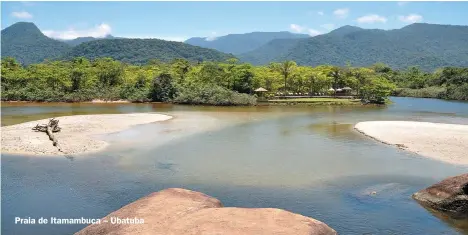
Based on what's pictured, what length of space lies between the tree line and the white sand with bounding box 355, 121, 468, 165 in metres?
32.3

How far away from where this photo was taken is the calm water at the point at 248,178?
15.0 meters

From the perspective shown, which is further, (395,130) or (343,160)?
(395,130)

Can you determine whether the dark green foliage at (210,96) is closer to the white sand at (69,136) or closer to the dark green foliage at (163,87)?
the dark green foliage at (163,87)

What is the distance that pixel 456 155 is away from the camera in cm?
2431

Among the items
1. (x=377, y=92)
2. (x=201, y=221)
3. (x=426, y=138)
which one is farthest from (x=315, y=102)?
(x=201, y=221)

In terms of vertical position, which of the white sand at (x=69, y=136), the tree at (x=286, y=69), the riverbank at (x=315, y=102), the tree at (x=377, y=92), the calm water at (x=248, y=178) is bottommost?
the calm water at (x=248, y=178)

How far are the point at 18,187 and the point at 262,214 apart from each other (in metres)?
13.4

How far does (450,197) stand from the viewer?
15.4 metres

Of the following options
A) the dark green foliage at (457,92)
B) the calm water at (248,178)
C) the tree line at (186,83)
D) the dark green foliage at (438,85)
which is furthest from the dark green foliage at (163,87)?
the dark green foliage at (438,85)

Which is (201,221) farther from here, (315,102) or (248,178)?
(315,102)

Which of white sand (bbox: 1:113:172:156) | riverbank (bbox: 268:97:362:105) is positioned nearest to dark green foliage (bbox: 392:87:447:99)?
riverbank (bbox: 268:97:362:105)

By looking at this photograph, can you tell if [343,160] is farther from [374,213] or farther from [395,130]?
[395,130]

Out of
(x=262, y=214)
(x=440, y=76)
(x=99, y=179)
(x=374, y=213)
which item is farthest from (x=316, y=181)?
(x=440, y=76)

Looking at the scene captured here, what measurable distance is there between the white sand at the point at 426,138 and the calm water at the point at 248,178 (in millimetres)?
1195
